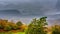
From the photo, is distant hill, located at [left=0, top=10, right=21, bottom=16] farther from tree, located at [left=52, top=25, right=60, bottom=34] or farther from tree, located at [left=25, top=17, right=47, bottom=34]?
tree, located at [left=52, top=25, right=60, bottom=34]

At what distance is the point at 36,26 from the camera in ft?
4.86

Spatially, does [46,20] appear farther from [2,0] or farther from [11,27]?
[2,0]

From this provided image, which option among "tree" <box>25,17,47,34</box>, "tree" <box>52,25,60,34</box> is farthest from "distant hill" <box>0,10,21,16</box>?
"tree" <box>52,25,60,34</box>

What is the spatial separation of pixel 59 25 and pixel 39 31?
19 centimetres

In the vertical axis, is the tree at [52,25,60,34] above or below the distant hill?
below

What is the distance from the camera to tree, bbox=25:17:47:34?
1.48 m

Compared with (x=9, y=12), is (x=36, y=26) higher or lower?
lower

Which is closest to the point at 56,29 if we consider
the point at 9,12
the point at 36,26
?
the point at 36,26

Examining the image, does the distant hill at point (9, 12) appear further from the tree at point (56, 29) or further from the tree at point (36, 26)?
the tree at point (56, 29)

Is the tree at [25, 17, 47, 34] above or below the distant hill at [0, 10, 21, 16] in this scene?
below

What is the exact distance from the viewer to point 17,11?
1.52 m

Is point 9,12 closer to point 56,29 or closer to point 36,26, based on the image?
point 36,26

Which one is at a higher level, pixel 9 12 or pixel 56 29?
pixel 9 12

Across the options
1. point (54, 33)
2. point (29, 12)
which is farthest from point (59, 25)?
point (29, 12)
